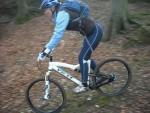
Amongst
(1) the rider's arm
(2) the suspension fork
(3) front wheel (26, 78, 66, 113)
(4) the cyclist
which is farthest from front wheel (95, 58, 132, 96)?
(1) the rider's arm

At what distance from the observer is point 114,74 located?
7.74 meters

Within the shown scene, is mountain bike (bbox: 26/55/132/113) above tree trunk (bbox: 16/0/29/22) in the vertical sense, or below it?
below

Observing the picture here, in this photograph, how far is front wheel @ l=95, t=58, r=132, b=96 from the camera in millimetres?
7520

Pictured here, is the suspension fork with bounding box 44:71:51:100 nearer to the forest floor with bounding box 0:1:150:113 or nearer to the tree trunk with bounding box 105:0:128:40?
the forest floor with bounding box 0:1:150:113

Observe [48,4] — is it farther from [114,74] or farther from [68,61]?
[68,61]

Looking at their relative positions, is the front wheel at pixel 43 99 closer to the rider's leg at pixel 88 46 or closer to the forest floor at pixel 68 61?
the forest floor at pixel 68 61

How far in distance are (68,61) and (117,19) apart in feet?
7.28

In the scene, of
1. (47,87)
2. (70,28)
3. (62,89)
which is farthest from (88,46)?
(47,87)

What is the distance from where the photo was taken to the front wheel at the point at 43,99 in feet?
24.4

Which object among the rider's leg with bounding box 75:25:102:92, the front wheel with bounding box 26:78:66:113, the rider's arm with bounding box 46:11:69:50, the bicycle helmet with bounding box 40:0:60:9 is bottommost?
the front wheel with bounding box 26:78:66:113

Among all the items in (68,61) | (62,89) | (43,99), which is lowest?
(43,99)

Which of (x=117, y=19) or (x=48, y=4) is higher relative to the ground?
(x=48, y=4)

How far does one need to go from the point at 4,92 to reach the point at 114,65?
2924 millimetres

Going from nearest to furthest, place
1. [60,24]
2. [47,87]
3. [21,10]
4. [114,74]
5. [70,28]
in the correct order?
[60,24], [70,28], [47,87], [114,74], [21,10]
